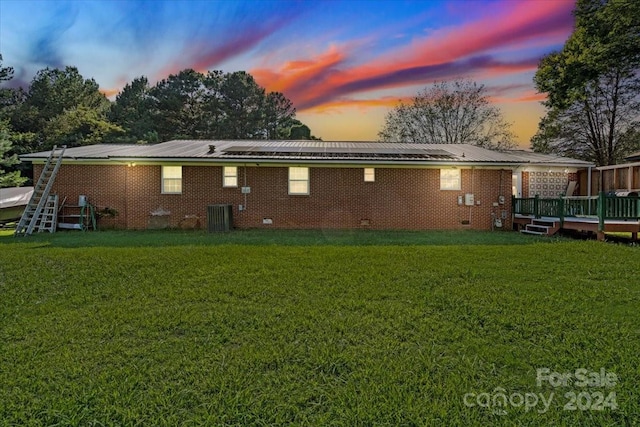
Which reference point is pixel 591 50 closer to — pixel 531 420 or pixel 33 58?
pixel 531 420

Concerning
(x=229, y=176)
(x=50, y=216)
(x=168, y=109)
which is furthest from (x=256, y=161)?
(x=168, y=109)

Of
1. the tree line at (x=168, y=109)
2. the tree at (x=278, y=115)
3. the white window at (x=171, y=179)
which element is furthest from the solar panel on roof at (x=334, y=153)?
the tree at (x=278, y=115)

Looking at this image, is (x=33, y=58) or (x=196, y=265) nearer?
(x=196, y=265)

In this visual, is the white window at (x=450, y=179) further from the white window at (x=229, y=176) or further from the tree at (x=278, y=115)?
the tree at (x=278, y=115)

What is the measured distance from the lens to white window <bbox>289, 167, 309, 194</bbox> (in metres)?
13.6

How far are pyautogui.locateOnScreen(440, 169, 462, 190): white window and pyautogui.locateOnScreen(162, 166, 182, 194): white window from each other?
1046 centimetres

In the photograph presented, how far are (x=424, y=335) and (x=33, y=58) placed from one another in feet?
156

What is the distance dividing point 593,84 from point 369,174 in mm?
17024

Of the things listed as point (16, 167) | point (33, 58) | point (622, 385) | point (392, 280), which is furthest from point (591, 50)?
point (33, 58)

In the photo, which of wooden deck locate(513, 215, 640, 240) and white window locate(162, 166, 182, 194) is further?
white window locate(162, 166, 182, 194)

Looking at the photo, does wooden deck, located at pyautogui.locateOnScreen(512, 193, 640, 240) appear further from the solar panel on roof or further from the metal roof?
the solar panel on roof

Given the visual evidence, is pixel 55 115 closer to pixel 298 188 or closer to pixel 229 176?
pixel 229 176

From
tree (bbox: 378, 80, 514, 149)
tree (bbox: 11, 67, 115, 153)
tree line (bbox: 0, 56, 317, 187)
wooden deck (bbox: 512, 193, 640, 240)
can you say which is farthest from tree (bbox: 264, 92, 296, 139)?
wooden deck (bbox: 512, 193, 640, 240)

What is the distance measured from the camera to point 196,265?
20.7 ft
